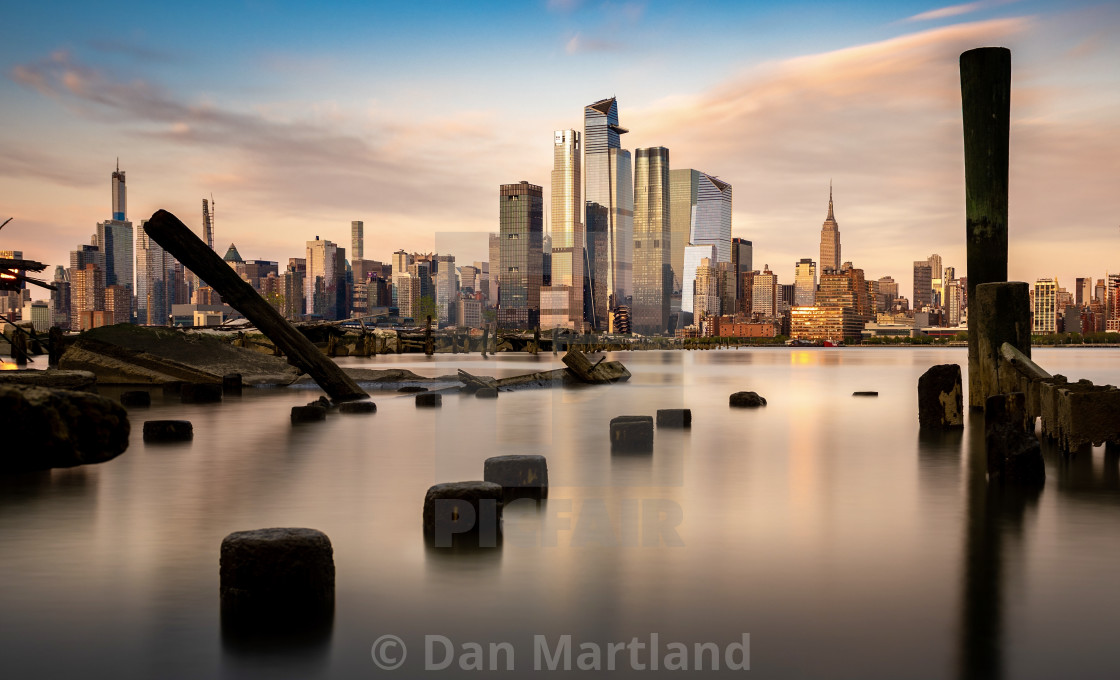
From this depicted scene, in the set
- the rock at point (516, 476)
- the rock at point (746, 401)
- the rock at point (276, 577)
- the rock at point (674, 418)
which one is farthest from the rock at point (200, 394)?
the rock at point (276, 577)

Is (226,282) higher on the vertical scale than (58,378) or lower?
higher

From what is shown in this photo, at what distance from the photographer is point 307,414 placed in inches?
703

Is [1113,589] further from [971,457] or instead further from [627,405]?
[627,405]

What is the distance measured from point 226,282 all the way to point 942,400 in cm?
1333

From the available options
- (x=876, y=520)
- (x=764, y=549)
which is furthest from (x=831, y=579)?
(x=876, y=520)

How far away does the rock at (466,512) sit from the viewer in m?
7.01

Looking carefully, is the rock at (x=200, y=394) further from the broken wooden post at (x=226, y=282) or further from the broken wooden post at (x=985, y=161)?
the broken wooden post at (x=985, y=161)

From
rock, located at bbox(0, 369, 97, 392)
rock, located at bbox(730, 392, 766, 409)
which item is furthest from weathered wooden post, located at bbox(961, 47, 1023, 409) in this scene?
rock, located at bbox(0, 369, 97, 392)

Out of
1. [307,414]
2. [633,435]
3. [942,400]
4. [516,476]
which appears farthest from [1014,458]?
[307,414]

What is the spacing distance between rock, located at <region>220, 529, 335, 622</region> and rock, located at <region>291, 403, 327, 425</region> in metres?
12.5

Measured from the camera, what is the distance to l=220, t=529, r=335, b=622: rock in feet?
17.1

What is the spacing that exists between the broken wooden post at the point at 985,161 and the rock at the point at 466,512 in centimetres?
1218

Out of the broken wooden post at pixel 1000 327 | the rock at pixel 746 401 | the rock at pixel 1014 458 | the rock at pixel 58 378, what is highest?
the broken wooden post at pixel 1000 327

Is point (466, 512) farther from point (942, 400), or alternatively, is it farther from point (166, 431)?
point (942, 400)
